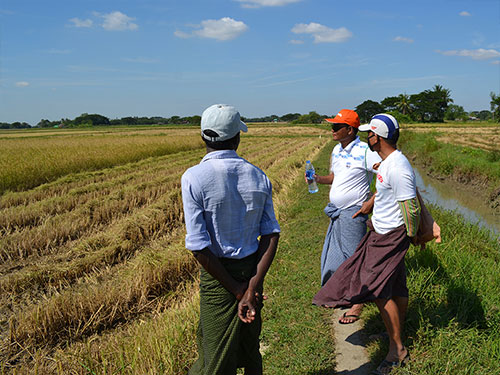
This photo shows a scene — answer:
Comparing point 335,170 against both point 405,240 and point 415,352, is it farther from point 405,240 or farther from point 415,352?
point 415,352

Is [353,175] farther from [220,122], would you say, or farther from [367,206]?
[220,122]

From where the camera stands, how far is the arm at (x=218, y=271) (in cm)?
180

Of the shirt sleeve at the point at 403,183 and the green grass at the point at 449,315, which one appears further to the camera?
the green grass at the point at 449,315

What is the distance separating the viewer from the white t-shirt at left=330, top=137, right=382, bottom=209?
3.41 meters

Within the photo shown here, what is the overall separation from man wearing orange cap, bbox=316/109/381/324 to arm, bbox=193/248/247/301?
1.65 m

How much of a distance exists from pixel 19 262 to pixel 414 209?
5.78 meters

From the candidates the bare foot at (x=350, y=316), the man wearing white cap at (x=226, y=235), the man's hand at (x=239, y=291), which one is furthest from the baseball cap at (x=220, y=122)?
the bare foot at (x=350, y=316)

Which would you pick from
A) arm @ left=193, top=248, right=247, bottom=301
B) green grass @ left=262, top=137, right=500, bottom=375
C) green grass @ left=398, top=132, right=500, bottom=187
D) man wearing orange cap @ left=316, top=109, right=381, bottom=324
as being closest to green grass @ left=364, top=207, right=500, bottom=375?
green grass @ left=262, top=137, right=500, bottom=375

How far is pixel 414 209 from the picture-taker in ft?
8.08

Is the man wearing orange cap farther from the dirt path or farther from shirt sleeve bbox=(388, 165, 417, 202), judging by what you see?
shirt sleeve bbox=(388, 165, 417, 202)

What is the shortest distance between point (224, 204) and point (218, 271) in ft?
1.08

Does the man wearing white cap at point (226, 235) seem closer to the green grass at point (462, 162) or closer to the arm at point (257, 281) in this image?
the arm at point (257, 281)

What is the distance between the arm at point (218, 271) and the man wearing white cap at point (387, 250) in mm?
1216

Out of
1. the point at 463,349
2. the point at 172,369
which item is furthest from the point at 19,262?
the point at 463,349
